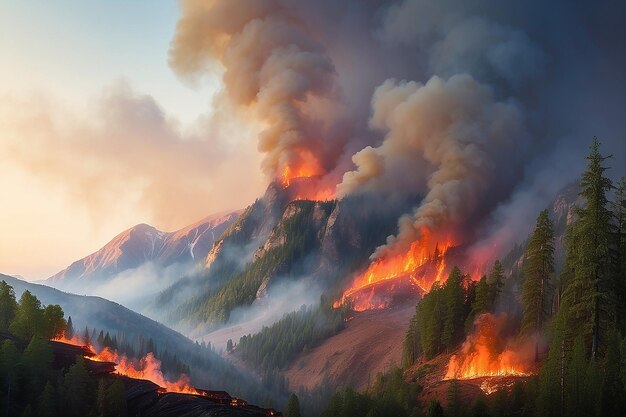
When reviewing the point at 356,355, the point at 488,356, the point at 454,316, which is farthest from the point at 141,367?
the point at 488,356

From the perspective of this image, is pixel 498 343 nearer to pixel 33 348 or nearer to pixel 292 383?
pixel 33 348

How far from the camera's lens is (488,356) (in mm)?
97250

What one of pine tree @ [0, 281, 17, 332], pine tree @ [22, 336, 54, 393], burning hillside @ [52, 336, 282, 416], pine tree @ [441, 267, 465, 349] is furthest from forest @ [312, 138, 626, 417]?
pine tree @ [0, 281, 17, 332]

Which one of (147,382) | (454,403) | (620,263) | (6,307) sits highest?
(620,263)

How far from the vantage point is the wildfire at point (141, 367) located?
129863 millimetres

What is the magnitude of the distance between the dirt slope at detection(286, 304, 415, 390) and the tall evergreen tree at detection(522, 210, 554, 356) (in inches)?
2188

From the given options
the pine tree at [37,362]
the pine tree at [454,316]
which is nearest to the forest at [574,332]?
the pine tree at [454,316]

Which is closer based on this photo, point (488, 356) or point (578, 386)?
point (578, 386)

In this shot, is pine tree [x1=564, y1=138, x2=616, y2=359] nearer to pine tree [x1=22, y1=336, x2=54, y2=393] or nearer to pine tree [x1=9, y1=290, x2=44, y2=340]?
pine tree [x1=22, y1=336, x2=54, y2=393]

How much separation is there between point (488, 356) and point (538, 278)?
15400mm

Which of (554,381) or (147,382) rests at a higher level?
(554,381)

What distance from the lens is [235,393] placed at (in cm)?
15012

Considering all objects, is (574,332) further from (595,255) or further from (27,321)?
(27,321)

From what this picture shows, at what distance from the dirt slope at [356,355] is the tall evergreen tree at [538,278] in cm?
5557
